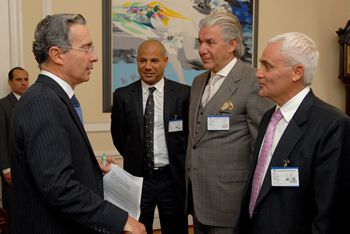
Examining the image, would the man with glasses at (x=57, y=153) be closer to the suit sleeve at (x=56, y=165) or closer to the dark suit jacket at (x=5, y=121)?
the suit sleeve at (x=56, y=165)

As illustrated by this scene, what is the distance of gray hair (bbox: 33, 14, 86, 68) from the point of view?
1.38 m

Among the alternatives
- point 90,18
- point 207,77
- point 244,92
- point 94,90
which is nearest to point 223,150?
point 244,92

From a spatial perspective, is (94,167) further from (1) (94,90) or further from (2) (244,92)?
(1) (94,90)

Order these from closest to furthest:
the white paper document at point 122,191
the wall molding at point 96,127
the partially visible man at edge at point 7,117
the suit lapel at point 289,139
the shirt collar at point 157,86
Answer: the suit lapel at point 289,139
the white paper document at point 122,191
the shirt collar at point 157,86
the partially visible man at edge at point 7,117
the wall molding at point 96,127

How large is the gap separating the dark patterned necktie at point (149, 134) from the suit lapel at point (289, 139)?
46.1 inches

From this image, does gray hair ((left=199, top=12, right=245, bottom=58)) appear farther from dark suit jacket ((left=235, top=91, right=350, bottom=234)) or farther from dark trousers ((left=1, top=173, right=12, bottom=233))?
dark trousers ((left=1, top=173, right=12, bottom=233))

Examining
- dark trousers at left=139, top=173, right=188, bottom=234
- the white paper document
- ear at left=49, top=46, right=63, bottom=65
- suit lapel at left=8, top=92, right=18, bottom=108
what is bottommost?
dark trousers at left=139, top=173, right=188, bottom=234

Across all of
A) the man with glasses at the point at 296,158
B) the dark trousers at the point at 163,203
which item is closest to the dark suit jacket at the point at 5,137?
the dark trousers at the point at 163,203

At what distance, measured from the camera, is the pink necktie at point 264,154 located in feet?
5.14

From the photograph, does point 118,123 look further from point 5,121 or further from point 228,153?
point 5,121

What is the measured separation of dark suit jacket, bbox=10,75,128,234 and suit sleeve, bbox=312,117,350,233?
83cm

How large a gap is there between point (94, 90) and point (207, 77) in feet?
6.08

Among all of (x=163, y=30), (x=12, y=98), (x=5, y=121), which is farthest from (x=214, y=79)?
Answer: (x=5, y=121)

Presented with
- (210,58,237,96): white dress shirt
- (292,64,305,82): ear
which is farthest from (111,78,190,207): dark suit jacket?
(292,64,305,82): ear
